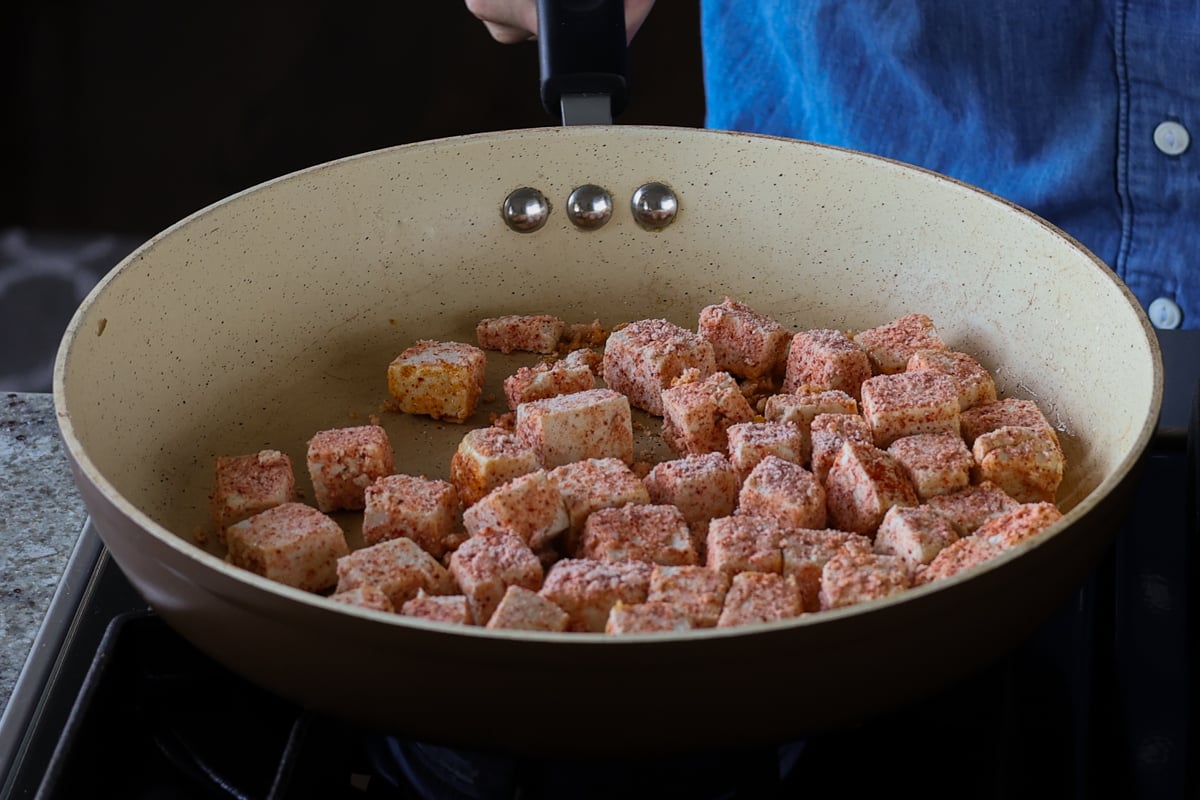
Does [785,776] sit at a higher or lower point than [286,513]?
lower

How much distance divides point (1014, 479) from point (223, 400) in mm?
771

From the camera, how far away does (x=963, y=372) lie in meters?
1.27

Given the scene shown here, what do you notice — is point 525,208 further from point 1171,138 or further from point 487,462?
point 1171,138

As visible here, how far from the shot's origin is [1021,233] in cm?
129

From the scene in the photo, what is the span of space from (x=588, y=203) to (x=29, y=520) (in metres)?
0.67

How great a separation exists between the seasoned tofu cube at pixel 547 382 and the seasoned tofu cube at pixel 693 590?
378 millimetres

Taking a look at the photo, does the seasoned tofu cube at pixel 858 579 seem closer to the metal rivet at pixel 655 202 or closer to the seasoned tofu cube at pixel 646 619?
the seasoned tofu cube at pixel 646 619

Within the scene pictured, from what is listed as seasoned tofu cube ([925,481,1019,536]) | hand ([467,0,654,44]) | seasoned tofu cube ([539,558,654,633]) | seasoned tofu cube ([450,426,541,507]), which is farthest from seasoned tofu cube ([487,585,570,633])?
hand ([467,0,654,44])

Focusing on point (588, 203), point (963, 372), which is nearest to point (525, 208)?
point (588, 203)

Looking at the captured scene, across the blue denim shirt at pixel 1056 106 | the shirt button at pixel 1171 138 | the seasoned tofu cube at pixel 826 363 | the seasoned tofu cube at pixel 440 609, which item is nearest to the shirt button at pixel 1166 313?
the blue denim shirt at pixel 1056 106

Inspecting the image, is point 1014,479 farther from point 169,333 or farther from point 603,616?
point 169,333

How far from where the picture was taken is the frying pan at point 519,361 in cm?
73

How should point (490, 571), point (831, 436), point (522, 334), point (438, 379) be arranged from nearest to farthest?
1. point (490, 571)
2. point (831, 436)
3. point (438, 379)
4. point (522, 334)

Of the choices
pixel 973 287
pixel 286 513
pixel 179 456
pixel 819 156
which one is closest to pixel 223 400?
pixel 179 456
